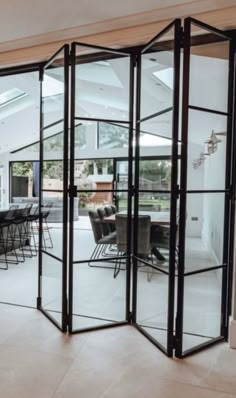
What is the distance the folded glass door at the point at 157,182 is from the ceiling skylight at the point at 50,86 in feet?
2.54

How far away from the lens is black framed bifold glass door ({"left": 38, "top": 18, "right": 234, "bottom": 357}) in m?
2.62

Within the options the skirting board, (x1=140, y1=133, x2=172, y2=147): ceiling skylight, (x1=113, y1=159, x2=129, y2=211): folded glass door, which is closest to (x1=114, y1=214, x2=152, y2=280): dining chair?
(x1=113, y1=159, x2=129, y2=211): folded glass door

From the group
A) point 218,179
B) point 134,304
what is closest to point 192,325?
point 134,304

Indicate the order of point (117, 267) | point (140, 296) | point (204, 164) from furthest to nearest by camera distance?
point (117, 267) < point (140, 296) < point (204, 164)

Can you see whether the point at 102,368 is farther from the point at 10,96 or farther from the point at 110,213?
the point at 10,96

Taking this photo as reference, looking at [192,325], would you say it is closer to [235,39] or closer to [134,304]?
[134,304]

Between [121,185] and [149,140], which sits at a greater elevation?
[149,140]

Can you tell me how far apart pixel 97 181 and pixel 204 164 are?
1.04 meters

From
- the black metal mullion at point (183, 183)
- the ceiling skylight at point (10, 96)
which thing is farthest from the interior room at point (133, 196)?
A: the ceiling skylight at point (10, 96)

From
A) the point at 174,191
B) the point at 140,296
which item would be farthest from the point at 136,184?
the point at 140,296

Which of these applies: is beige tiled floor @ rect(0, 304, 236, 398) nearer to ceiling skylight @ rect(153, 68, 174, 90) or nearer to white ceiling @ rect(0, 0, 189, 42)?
ceiling skylight @ rect(153, 68, 174, 90)

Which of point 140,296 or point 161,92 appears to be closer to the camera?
point 161,92

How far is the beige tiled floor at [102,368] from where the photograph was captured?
85.2 inches

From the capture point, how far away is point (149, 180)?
300cm
